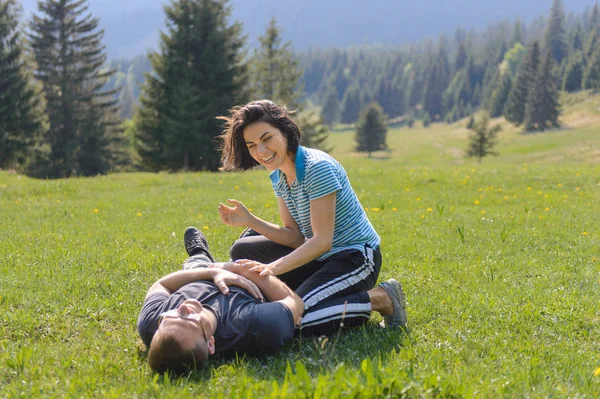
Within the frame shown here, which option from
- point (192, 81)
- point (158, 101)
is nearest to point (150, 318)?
point (192, 81)

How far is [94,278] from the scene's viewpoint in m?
5.82

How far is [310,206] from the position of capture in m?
4.55

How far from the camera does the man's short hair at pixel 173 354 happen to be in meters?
3.50

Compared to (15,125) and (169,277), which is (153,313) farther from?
(15,125)

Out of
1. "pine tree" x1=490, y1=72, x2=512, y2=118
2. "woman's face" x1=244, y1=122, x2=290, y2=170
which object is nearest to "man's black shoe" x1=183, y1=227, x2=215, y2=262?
"woman's face" x1=244, y1=122, x2=290, y2=170

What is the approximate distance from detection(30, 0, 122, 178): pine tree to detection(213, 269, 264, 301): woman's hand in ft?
120

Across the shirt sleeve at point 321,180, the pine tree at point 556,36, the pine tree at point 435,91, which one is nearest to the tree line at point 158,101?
the shirt sleeve at point 321,180

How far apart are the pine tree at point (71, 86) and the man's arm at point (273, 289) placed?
36.6 metres

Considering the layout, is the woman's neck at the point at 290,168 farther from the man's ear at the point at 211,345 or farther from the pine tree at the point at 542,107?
the pine tree at the point at 542,107

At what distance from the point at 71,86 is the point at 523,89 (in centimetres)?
7335

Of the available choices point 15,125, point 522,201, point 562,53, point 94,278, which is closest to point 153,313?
point 94,278

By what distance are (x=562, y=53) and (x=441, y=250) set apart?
140401mm

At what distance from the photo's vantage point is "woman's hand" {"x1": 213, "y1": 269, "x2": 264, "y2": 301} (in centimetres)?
427

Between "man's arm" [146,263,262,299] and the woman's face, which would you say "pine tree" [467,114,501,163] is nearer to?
the woman's face
